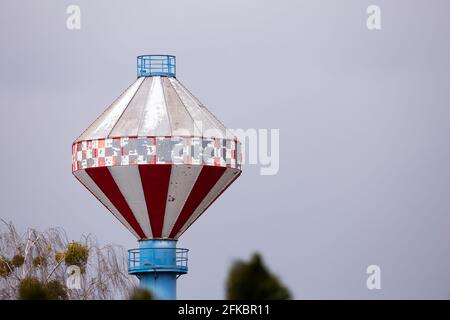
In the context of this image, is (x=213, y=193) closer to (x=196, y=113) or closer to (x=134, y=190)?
(x=196, y=113)

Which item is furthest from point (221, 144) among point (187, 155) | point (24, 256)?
point (24, 256)

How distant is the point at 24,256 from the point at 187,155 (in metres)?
14.7

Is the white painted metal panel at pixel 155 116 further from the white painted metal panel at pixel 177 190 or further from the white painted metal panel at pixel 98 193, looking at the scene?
the white painted metal panel at pixel 98 193

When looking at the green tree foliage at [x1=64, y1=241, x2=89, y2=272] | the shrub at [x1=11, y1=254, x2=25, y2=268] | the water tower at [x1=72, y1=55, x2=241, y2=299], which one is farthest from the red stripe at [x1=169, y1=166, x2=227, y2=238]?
the green tree foliage at [x1=64, y1=241, x2=89, y2=272]

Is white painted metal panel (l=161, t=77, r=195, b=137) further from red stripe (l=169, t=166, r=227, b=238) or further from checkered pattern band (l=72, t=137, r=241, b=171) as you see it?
red stripe (l=169, t=166, r=227, b=238)

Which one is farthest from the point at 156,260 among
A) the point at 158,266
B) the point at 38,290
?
the point at 38,290

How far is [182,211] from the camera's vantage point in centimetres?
5962

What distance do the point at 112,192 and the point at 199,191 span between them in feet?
9.26

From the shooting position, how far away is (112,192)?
2339 inches
